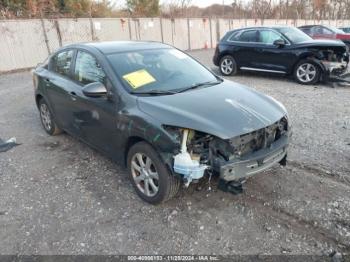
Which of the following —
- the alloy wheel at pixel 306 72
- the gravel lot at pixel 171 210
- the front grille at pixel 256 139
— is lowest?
the gravel lot at pixel 171 210

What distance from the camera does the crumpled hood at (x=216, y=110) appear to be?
2918 mm

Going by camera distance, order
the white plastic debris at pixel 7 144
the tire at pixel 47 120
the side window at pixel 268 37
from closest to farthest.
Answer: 1. the white plastic debris at pixel 7 144
2. the tire at pixel 47 120
3. the side window at pixel 268 37

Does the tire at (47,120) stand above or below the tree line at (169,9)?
below

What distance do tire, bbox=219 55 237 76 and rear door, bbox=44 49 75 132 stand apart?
6629 millimetres

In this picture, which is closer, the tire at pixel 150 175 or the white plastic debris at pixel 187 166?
the white plastic debris at pixel 187 166

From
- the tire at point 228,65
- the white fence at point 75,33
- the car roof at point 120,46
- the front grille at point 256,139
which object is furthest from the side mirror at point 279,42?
the white fence at point 75,33

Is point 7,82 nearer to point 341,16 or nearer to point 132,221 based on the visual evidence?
point 132,221

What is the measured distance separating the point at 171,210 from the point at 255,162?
1001 millimetres

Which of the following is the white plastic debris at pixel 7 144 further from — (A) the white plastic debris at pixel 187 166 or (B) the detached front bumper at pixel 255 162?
(B) the detached front bumper at pixel 255 162

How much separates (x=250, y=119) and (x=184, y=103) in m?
0.68

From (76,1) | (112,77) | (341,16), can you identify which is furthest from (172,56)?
(341,16)

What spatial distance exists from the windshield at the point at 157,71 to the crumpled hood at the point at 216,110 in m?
0.24

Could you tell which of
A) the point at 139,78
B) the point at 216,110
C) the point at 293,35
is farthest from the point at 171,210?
the point at 293,35

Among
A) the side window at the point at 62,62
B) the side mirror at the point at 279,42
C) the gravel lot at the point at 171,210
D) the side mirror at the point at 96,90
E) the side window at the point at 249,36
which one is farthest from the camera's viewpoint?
the side window at the point at 249,36
